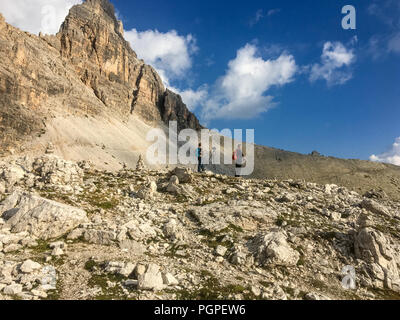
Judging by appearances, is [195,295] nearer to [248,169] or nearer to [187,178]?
[187,178]

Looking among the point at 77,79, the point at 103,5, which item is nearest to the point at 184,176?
the point at 77,79

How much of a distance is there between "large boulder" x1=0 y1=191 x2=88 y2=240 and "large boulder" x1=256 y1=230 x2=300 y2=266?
813 cm

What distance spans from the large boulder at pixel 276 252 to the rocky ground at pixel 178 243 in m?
0.04

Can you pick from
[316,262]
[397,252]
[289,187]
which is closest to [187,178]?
[289,187]

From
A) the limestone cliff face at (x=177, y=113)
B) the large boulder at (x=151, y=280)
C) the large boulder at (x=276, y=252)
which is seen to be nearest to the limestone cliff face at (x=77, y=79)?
the limestone cliff face at (x=177, y=113)

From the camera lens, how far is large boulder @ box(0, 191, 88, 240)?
33.1ft

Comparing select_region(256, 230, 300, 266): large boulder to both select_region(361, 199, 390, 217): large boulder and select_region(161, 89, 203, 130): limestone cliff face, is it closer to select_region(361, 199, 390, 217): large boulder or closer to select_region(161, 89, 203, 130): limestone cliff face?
select_region(361, 199, 390, 217): large boulder

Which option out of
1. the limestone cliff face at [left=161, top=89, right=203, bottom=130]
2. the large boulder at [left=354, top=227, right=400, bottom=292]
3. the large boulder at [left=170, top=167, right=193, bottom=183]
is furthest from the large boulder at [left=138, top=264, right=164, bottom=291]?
the limestone cliff face at [left=161, top=89, right=203, bottom=130]

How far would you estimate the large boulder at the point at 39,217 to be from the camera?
33.1ft

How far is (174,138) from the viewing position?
132 m

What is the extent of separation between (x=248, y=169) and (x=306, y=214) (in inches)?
4281
